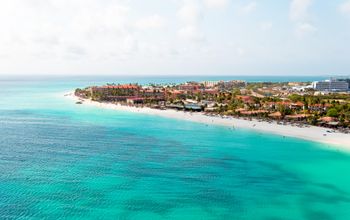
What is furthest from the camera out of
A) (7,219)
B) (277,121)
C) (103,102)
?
(103,102)

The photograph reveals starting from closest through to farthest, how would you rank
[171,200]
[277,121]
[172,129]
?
[171,200] < [172,129] < [277,121]

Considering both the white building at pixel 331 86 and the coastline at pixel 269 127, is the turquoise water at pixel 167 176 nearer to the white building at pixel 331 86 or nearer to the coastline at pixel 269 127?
the coastline at pixel 269 127

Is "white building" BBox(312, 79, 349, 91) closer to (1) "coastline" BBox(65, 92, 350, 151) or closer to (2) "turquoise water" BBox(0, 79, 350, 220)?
(1) "coastline" BBox(65, 92, 350, 151)

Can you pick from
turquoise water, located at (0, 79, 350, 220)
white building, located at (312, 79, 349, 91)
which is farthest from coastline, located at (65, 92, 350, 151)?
white building, located at (312, 79, 349, 91)

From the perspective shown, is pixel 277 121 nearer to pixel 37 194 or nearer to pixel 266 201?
pixel 266 201

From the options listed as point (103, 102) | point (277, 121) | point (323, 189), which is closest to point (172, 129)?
point (277, 121)

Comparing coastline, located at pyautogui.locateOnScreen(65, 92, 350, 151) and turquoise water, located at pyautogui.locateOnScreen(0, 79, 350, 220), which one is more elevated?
turquoise water, located at pyautogui.locateOnScreen(0, 79, 350, 220)

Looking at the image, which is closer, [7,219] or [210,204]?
[7,219]

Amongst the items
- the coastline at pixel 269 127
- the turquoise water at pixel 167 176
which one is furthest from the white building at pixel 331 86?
the turquoise water at pixel 167 176
